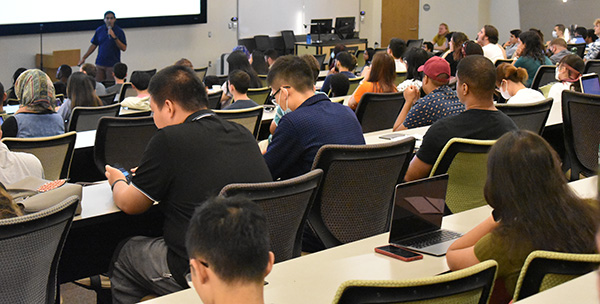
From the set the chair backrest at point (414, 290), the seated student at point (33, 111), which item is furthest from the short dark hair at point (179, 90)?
the seated student at point (33, 111)

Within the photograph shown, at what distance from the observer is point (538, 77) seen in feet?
26.2

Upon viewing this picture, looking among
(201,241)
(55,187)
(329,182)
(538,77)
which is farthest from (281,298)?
(538,77)

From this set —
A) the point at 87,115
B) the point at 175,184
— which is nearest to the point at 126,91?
the point at 87,115

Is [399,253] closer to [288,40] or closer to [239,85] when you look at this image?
[239,85]

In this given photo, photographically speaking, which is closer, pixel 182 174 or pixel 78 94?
pixel 182 174

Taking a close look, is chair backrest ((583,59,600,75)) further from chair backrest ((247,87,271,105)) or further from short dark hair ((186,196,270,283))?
short dark hair ((186,196,270,283))

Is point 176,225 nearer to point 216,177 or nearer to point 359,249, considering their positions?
point 216,177

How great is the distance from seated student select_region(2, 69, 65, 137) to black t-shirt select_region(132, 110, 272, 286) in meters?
2.61

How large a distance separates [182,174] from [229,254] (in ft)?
3.82

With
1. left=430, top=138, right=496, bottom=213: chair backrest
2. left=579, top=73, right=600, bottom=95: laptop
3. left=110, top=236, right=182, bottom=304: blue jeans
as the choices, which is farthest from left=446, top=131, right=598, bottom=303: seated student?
left=579, top=73, right=600, bottom=95: laptop

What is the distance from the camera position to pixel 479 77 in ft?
12.3

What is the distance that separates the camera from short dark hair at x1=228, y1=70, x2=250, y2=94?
5852mm

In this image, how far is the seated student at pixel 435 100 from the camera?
4691 millimetres

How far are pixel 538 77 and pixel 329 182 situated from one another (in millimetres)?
5619
